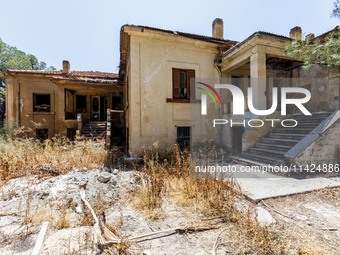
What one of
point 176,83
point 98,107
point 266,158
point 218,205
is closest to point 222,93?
point 176,83

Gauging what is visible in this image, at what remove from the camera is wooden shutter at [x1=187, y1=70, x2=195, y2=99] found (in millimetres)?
9391

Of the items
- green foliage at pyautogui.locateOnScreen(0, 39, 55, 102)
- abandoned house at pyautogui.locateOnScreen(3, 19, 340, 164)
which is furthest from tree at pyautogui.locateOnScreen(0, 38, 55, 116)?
abandoned house at pyautogui.locateOnScreen(3, 19, 340, 164)

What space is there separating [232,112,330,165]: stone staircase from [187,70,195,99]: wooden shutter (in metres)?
3.65

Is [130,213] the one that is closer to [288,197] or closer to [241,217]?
[241,217]

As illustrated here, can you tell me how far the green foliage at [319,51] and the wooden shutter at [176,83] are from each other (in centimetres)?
481

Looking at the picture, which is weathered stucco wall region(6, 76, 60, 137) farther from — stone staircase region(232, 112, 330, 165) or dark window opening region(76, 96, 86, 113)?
stone staircase region(232, 112, 330, 165)

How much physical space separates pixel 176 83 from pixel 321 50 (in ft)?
18.6

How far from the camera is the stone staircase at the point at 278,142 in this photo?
6625mm

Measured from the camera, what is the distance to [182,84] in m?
9.35

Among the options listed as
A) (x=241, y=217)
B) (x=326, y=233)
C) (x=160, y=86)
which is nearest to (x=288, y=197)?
(x=326, y=233)

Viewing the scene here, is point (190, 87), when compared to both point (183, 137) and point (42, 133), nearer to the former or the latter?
point (183, 137)

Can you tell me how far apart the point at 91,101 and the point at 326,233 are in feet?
59.2

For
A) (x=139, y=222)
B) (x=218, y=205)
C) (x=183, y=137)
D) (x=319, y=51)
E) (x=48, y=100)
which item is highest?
(x=48, y=100)

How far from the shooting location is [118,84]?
14.9m
